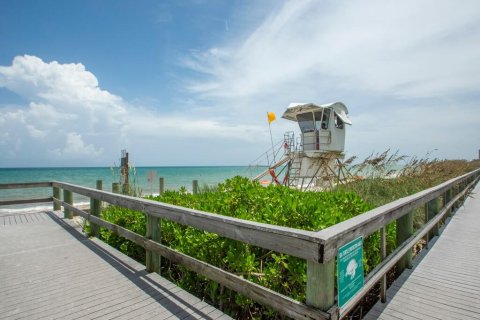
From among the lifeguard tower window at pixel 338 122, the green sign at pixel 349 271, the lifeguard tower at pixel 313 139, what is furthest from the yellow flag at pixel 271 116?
the green sign at pixel 349 271

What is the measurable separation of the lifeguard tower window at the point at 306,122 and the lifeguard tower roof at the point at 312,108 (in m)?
0.30

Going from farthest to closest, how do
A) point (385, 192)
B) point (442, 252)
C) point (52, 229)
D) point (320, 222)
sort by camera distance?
point (385, 192), point (52, 229), point (442, 252), point (320, 222)

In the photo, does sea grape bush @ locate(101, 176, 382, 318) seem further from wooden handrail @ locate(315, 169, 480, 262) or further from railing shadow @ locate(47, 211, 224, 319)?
wooden handrail @ locate(315, 169, 480, 262)

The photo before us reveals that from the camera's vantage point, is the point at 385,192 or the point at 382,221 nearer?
the point at 382,221

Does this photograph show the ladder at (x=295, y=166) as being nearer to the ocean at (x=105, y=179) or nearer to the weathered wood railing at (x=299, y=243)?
the ocean at (x=105, y=179)

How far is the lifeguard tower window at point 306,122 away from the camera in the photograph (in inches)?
673

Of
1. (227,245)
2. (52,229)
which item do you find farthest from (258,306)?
(52,229)

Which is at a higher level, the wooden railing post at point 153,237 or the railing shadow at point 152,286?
the wooden railing post at point 153,237

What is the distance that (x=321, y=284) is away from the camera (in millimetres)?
1787

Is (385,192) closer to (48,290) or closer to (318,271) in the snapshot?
(318,271)

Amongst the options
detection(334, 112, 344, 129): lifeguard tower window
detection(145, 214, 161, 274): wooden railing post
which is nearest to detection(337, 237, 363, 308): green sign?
detection(145, 214, 161, 274): wooden railing post

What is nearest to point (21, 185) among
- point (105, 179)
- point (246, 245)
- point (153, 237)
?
point (153, 237)

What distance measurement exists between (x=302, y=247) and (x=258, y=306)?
5.17ft

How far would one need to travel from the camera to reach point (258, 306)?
304cm
